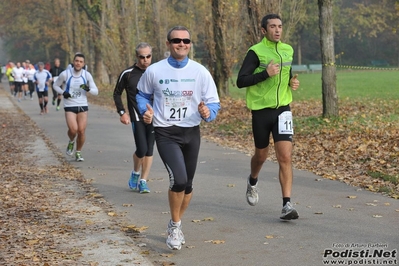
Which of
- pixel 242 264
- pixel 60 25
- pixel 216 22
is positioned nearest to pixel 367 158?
pixel 242 264

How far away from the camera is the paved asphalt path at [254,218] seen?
7.09 m

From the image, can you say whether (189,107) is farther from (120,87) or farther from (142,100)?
(120,87)

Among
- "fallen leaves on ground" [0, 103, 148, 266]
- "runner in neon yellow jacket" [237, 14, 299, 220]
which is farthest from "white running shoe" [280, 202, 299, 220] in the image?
"fallen leaves on ground" [0, 103, 148, 266]

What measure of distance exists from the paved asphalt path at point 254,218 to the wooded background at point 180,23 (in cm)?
757

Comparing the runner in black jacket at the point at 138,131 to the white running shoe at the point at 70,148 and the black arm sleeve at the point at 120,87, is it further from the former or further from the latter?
the white running shoe at the point at 70,148

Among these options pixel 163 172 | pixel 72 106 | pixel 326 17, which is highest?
pixel 326 17

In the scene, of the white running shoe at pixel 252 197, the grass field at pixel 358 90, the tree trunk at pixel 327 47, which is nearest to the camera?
the white running shoe at pixel 252 197

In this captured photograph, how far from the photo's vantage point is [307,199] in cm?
993

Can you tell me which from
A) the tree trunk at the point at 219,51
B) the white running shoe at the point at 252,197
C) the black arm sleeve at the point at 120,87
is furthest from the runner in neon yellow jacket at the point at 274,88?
the tree trunk at the point at 219,51

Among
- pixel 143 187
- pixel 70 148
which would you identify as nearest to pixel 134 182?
pixel 143 187

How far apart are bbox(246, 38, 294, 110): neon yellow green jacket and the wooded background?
948cm

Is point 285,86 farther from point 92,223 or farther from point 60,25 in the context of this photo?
point 60,25

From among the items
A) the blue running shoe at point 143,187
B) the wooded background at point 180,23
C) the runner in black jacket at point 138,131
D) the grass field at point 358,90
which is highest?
the wooded background at point 180,23

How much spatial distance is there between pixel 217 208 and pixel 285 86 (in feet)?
5.72
